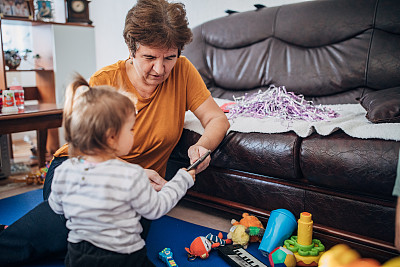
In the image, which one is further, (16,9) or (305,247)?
(16,9)

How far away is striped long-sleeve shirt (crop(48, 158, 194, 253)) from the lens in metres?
0.88

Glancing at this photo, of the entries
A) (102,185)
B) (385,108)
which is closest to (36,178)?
(102,185)

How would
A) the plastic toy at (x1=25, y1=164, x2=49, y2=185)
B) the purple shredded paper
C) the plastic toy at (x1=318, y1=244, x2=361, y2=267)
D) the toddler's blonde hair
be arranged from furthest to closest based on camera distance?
the plastic toy at (x1=25, y1=164, x2=49, y2=185)
the purple shredded paper
the plastic toy at (x1=318, y1=244, x2=361, y2=267)
the toddler's blonde hair

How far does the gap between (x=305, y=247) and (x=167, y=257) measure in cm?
48

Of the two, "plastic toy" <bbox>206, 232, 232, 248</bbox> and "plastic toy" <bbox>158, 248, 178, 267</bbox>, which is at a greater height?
"plastic toy" <bbox>158, 248, 178, 267</bbox>

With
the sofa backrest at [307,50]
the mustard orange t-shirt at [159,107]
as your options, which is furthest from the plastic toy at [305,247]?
the sofa backrest at [307,50]

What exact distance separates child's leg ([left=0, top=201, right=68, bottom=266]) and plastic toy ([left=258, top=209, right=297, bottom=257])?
70 cm

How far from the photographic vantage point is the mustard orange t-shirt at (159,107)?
1.41 meters

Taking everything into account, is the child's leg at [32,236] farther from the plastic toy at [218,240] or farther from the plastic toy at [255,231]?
the plastic toy at [255,231]

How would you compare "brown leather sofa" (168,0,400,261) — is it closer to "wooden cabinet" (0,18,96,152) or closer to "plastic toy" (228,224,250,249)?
"plastic toy" (228,224,250,249)

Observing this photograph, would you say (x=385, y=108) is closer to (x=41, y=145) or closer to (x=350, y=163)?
(x=350, y=163)

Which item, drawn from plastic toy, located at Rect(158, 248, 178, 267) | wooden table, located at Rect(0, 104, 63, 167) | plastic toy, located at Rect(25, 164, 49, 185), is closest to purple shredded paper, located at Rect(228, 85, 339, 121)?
plastic toy, located at Rect(158, 248, 178, 267)

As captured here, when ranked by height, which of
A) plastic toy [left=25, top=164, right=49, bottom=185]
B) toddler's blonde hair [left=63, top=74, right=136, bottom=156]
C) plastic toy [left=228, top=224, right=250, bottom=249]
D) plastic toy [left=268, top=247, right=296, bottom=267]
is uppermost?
toddler's blonde hair [left=63, top=74, right=136, bottom=156]

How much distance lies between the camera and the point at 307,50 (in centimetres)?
207
